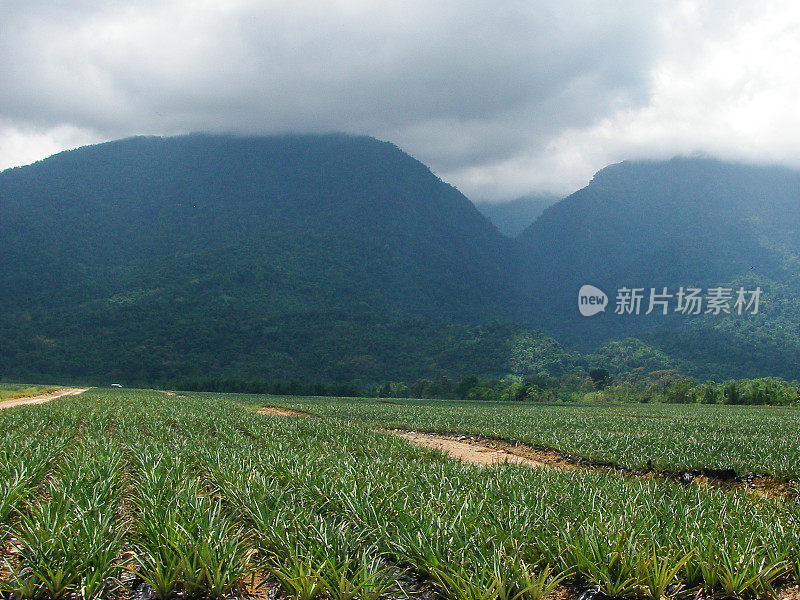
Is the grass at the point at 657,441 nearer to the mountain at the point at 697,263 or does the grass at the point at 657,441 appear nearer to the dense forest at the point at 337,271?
the dense forest at the point at 337,271

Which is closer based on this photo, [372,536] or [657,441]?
[372,536]

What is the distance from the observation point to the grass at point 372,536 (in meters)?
3.78

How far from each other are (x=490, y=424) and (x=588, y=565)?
17902 millimetres

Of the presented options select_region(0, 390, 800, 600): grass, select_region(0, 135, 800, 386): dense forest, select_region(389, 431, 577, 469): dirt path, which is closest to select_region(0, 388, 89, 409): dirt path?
select_region(389, 431, 577, 469): dirt path

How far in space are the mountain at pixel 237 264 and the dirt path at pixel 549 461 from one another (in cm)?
6792

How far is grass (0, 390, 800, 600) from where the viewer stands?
12.4 feet

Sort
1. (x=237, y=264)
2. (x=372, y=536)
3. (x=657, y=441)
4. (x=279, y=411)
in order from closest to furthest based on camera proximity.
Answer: (x=372, y=536) < (x=657, y=441) < (x=279, y=411) < (x=237, y=264)

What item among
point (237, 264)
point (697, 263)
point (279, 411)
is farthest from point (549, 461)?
point (697, 263)

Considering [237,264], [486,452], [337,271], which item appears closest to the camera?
[486,452]

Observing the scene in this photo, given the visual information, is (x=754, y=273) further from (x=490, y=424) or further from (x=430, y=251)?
(x=490, y=424)

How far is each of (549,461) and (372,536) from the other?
10975 millimetres

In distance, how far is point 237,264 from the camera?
12500 centimetres

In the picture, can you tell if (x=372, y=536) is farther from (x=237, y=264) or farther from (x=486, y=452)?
(x=237, y=264)

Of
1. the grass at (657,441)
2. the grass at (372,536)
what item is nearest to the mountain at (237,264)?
the grass at (657,441)
